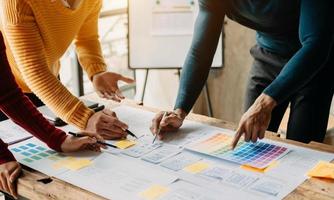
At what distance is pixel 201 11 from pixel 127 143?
0.55 m

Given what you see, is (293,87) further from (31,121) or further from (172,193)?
(31,121)

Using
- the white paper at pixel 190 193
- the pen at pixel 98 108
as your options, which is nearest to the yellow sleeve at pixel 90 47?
the pen at pixel 98 108

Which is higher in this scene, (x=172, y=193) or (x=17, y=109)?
(x=17, y=109)

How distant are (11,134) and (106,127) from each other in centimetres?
31

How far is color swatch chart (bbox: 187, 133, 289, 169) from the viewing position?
122 cm

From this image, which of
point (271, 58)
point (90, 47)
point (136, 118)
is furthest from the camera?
point (90, 47)

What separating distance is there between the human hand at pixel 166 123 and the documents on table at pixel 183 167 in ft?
0.09

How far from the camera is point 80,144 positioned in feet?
4.21

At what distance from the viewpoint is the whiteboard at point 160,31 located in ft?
9.54

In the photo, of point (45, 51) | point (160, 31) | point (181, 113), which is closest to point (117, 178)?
point (181, 113)

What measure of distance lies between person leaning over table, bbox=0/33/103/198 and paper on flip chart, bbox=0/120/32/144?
0.15 m

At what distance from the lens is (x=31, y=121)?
1.27 m

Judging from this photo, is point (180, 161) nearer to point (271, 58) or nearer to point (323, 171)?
point (323, 171)

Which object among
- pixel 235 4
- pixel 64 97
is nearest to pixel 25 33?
pixel 64 97
